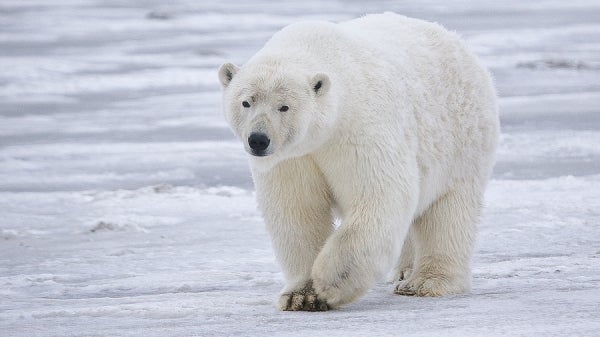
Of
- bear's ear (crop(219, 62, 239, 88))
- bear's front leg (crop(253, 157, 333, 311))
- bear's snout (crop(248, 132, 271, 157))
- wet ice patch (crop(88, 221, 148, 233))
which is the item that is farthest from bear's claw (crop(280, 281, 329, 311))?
wet ice patch (crop(88, 221, 148, 233))

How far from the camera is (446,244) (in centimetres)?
527

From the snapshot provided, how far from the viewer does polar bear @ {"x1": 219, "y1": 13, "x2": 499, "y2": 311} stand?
14.7ft

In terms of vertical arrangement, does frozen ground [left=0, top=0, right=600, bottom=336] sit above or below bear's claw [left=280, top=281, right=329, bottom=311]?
above

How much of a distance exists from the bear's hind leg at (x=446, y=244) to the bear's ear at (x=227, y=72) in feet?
4.12

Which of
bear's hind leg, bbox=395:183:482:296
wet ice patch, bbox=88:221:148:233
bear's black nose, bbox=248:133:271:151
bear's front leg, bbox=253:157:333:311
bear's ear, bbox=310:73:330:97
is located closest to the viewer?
bear's black nose, bbox=248:133:271:151

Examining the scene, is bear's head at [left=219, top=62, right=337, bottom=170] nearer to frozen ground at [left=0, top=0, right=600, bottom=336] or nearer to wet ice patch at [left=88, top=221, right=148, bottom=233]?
frozen ground at [left=0, top=0, right=600, bottom=336]

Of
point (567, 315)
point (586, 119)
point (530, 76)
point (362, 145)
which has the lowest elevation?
point (567, 315)

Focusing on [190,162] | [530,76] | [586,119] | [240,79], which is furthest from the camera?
[530,76]

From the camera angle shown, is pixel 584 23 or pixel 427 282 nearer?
pixel 427 282

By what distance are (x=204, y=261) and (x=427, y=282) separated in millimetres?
1345

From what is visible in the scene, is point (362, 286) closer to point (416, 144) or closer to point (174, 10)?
point (416, 144)

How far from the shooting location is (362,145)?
4590 millimetres

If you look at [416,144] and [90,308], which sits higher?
[416,144]

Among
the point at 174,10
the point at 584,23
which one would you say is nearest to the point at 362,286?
the point at 584,23
